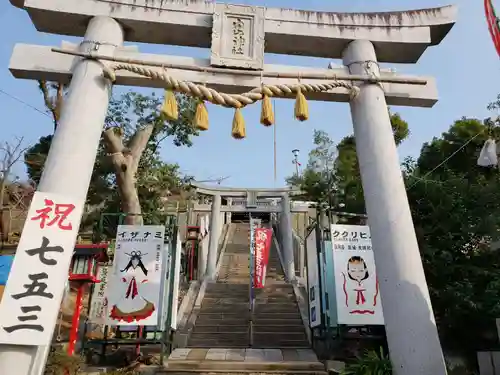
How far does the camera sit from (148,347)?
8883 mm

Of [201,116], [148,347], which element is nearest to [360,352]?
[148,347]

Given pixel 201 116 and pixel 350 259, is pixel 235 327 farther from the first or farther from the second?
pixel 201 116

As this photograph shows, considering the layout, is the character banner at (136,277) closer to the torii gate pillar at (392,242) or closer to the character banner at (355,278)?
the character banner at (355,278)

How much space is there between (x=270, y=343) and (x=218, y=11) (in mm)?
7272

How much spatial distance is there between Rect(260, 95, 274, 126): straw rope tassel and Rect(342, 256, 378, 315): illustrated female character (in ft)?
12.8

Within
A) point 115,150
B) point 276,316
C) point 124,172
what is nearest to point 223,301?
point 276,316

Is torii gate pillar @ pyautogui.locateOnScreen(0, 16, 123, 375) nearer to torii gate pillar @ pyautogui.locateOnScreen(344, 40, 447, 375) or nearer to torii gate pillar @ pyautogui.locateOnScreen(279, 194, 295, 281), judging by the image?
torii gate pillar @ pyautogui.locateOnScreen(344, 40, 447, 375)

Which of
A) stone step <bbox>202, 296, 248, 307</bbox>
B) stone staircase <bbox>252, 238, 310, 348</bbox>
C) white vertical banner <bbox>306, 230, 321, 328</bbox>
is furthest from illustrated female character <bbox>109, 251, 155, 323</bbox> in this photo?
stone step <bbox>202, 296, 248, 307</bbox>

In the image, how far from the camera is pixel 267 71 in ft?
19.0

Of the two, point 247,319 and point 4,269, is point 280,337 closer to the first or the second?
point 247,319

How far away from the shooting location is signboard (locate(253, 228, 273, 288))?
12.3m

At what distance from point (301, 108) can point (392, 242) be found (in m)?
2.06

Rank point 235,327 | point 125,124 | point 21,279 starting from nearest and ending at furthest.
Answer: point 21,279, point 235,327, point 125,124

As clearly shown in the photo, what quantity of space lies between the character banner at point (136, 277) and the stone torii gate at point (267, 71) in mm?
3479
